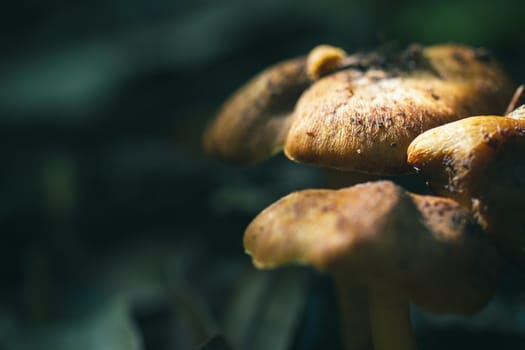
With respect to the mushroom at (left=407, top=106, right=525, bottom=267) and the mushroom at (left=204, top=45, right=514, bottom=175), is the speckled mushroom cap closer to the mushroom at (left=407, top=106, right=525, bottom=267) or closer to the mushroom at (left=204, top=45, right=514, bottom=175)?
the mushroom at (left=407, top=106, right=525, bottom=267)

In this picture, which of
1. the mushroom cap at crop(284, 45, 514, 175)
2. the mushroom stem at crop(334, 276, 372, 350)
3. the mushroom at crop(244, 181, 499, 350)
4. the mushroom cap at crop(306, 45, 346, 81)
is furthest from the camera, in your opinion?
the mushroom stem at crop(334, 276, 372, 350)

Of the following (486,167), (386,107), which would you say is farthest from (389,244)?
(386,107)

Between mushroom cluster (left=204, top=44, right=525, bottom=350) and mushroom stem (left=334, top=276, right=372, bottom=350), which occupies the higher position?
mushroom cluster (left=204, top=44, right=525, bottom=350)

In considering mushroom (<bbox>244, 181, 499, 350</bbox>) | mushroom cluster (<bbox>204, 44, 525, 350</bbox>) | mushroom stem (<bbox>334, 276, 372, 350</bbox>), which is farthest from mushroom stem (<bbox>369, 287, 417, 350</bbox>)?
mushroom stem (<bbox>334, 276, 372, 350</bbox>)

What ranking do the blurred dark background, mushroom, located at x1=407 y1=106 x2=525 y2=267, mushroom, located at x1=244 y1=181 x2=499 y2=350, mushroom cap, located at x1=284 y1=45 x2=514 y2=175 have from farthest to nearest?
the blurred dark background < mushroom cap, located at x1=284 y1=45 x2=514 y2=175 < mushroom, located at x1=407 y1=106 x2=525 y2=267 < mushroom, located at x1=244 y1=181 x2=499 y2=350

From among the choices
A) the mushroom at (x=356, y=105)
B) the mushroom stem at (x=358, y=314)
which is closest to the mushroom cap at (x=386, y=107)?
the mushroom at (x=356, y=105)

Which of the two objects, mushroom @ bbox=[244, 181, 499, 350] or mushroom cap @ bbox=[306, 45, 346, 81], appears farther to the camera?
mushroom cap @ bbox=[306, 45, 346, 81]
